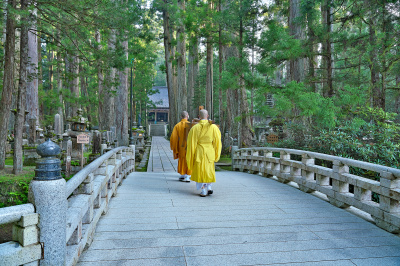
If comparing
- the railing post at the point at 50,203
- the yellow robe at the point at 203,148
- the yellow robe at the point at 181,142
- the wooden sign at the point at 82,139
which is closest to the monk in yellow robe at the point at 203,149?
the yellow robe at the point at 203,148

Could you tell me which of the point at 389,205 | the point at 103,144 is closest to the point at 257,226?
the point at 389,205

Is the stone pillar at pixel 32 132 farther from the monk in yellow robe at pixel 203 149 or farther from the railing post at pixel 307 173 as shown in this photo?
the railing post at pixel 307 173

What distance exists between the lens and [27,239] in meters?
1.94

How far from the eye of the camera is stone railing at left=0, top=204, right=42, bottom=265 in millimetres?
1812

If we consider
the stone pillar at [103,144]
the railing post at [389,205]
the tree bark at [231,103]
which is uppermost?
the tree bark at [231,103]

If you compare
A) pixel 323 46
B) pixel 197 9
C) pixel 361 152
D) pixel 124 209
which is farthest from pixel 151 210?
pixel 197 9

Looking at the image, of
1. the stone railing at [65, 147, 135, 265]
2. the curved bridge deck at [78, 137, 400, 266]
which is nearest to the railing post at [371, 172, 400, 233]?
the curved bridge deck at [78, 137, 400, 266]

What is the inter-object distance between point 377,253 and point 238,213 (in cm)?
→ 180

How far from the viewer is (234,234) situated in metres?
3.41

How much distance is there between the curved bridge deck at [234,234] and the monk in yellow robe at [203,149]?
417 mm

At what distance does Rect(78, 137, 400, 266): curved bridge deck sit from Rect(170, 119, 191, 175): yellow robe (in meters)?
1.64

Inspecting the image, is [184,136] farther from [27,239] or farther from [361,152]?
[27,239]

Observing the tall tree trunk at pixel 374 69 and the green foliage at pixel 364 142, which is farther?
the tall tree trunk at pixel 374 69

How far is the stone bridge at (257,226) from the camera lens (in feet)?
9.26
